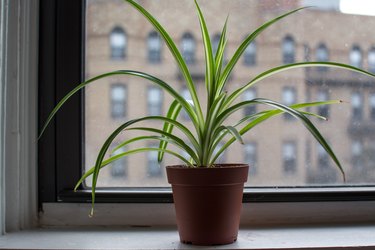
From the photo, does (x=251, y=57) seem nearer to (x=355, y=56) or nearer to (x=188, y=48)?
(x=188, y=48)

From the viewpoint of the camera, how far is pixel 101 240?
83cm

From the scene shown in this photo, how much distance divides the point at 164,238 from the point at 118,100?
34 centimetres

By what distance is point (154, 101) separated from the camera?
1.00 m

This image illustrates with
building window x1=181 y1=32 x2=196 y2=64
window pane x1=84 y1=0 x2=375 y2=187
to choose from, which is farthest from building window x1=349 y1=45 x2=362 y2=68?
building window x1=181 y1=32 x2=196 y2=64

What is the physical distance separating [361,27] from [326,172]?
37cm

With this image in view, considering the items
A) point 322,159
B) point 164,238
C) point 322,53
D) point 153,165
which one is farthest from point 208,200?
point 322,53

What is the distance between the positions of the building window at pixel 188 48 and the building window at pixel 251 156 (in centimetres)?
25

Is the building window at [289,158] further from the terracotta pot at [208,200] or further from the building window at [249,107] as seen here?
the terracotta pot at [208,200]

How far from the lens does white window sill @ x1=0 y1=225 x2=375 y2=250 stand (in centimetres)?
78

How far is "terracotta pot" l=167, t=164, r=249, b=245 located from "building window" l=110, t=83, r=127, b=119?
0.27 metres

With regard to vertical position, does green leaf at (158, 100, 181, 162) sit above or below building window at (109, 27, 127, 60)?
below

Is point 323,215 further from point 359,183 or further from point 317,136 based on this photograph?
point 317,136

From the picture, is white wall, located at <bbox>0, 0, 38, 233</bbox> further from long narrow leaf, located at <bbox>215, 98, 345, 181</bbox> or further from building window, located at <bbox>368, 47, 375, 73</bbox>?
building window, located at <bbox>368, 47, 375, 73</bbox>

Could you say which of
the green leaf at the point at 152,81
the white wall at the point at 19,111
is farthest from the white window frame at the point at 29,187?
the green leaf at the point at 152,81
